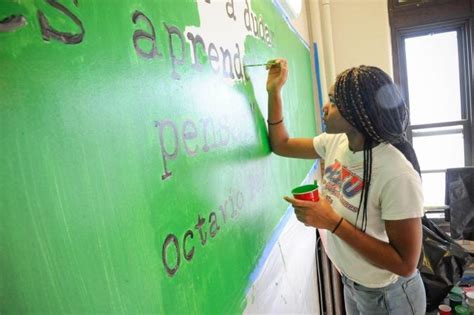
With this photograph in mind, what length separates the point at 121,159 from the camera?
0.40 meters

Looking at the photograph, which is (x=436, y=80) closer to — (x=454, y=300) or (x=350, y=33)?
(x=350, y=33)

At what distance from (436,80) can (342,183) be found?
2.14 meters

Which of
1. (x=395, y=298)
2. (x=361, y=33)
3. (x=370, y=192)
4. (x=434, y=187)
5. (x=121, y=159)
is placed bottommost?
(x=434, y=187)

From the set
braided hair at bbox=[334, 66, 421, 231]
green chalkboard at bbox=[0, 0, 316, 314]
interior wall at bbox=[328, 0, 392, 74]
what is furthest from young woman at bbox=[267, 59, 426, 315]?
interior wall at bbox=[328, 0, 392, 74]

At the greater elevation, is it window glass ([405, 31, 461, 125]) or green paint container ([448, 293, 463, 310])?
window glass ([405, 31, 461, 125])

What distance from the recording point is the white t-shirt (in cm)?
84

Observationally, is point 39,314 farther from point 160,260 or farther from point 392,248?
point 392,248

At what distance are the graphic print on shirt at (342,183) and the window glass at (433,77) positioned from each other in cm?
199

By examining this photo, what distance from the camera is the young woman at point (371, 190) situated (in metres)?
0.86

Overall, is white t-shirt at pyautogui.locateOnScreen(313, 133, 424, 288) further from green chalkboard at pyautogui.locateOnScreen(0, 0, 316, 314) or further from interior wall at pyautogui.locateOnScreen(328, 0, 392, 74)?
interior wall at pyautogui.locateOnScreen(328, 0, 392, 74)

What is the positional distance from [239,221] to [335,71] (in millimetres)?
2029

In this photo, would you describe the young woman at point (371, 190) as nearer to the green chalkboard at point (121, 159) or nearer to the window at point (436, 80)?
the green chalkboard at point (121, 159)

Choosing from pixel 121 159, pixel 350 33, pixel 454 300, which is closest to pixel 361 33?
pixel 350 33

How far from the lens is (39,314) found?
0.29 meters
